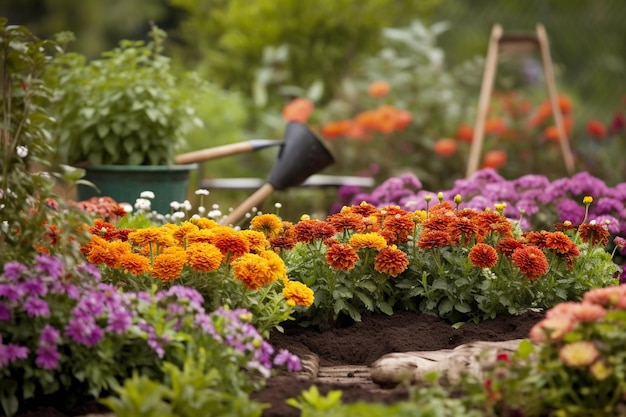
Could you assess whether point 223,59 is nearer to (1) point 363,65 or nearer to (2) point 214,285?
(1) point 363,65

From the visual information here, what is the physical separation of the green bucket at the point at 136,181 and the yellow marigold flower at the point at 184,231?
143 centimetres

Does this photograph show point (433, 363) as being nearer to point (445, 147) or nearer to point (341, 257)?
point (341, 257)

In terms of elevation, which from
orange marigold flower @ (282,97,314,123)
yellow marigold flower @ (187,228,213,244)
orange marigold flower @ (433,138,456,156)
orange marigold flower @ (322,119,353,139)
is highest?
orange marigold flower @ (282,97,314,123)

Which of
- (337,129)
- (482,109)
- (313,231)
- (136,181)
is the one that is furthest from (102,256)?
(337,129)

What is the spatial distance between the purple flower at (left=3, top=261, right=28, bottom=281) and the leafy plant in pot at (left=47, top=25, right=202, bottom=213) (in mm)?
2105

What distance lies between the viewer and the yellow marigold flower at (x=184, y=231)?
3197 mm

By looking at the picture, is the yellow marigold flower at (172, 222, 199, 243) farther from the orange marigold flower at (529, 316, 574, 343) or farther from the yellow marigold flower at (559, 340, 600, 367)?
the yellow marigold flower at (559, 340, 600, 367)

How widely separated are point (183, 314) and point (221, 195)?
5.27m

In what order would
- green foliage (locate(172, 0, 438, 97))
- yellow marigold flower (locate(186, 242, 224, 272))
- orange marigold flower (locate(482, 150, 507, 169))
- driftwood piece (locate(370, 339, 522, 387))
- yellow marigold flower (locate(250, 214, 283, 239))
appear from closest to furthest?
driftwood piece (locate(370, 339, 522, 387)), yellow marigold flower (locate(186, 242, 224, 272)), yellow marigold flower (locate(250, 214, 283, 239)), orange marigold flower (locate(482, 150, 507, 169)), green foliage (locate(172, 0, 438, 97))

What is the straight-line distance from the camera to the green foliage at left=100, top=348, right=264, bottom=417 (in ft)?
6.91

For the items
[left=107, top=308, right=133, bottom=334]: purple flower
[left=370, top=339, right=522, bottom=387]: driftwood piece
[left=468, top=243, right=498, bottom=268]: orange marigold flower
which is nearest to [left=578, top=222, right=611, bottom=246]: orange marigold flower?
[left=468, top=243, right=498, bottom=268]: orange marigold flower

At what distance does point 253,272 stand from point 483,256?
0.82 metres

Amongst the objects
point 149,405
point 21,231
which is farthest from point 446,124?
point 149,405

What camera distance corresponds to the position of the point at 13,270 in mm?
2486
